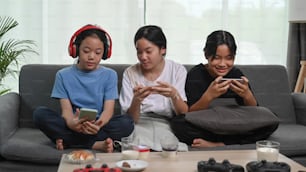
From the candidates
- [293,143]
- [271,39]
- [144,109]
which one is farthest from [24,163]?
[271,39]

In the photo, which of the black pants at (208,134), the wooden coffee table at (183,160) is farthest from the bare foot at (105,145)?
the black pants at (208,134)

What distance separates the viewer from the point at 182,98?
2.04m

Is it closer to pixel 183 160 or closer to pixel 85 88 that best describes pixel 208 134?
pixel 183 160

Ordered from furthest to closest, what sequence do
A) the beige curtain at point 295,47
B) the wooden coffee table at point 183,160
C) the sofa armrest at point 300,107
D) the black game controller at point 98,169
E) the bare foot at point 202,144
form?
1. the beige curtain at point 295,47
2. the sofa armrest at point 300,107
3. the bare foot at point 202,144
4. the wooden coffee table at point 183,160
5. the black game controller at point 98,169

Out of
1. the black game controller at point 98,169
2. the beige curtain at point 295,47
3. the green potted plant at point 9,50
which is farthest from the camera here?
the beige curtain at point 295,47

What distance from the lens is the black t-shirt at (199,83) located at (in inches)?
83.1

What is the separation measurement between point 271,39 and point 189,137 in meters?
1.48

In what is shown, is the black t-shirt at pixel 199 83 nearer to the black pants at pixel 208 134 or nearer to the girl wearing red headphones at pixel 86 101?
the black pants at pixel 208 134

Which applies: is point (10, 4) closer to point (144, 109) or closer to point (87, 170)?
point (144, 109)

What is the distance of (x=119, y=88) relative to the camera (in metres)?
2.23

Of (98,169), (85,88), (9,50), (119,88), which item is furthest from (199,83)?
(9,50)

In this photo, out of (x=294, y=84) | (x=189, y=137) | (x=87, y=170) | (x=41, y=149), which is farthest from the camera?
(x=294, y=84)

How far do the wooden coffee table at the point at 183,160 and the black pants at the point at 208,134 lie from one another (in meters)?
0.35

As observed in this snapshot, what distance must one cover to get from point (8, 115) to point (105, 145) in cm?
53
